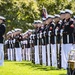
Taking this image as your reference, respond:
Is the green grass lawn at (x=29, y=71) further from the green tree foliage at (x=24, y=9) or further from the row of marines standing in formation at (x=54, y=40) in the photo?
the green tree foliage at (x=24, y=9)

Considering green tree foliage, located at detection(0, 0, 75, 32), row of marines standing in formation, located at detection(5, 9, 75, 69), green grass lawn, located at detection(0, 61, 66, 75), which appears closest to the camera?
green grass lawn, located at detection(0, 61, 66, 75)

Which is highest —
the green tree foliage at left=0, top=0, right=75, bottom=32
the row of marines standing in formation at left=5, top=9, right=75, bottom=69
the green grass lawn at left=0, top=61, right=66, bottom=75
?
the green tree foliage at left=0, top=0, right=75, bottom=32

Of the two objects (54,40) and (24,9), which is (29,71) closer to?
(54,40)

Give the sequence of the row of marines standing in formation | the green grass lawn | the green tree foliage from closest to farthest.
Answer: the green grass lawn, the row of marines standing in formation, the green tree foliage

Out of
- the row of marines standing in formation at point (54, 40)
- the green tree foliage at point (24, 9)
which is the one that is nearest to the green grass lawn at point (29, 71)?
the row of marines standing in formation at point (54, 40)

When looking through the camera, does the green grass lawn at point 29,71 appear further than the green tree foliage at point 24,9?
No

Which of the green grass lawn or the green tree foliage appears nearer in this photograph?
the green grass lawn

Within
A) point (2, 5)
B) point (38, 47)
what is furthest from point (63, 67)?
point (2, 5)

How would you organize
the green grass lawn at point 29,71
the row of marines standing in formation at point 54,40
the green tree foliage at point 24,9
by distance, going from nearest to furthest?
the green grass lawn at point 29,71, the row of marines standing in formation at point 54,40, the green tree foliage at point 24,9

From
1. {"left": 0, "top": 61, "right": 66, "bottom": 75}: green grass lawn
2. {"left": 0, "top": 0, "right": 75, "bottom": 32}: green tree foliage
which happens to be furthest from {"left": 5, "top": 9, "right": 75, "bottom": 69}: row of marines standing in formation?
{"left": 0, "top": 0, "right": 75, "bottom": 32}: green tree foliage

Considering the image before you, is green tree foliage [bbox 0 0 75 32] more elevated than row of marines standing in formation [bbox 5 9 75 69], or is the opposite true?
green tree foliage [bbox 0 0 75 32]

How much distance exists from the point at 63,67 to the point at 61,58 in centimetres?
40

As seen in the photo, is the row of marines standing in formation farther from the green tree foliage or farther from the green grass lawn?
the green tree foliage

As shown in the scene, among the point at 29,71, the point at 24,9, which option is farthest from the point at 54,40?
the point at 24,9
